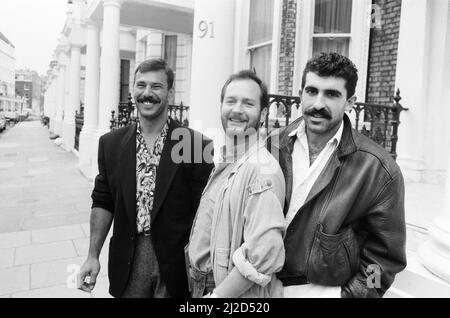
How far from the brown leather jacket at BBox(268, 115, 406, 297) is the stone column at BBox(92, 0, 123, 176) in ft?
27.5

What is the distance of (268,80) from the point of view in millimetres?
7781

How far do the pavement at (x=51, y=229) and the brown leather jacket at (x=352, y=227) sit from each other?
1.57 m

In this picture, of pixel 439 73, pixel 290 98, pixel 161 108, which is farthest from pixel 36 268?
pixel 439 73

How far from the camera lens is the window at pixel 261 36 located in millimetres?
7672

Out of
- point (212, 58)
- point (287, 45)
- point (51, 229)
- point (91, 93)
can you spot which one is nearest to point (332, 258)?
point (212, 58)

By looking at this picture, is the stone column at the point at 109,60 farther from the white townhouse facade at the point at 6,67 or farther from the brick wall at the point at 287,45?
the white townhouse facade at the point at 6,67

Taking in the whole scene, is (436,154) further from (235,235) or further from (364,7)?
Answer: (235,235)

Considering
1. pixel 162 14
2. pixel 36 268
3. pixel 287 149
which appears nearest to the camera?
pixel 287 149

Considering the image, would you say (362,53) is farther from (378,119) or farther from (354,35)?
(378,119)

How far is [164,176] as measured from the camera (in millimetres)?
2242

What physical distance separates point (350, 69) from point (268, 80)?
6.19 meters

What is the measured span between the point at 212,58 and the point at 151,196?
341 centimetres

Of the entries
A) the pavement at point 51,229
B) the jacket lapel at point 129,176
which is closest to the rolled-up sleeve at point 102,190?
the jacket lapel at point 129,176

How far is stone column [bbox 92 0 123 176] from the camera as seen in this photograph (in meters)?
8.98
